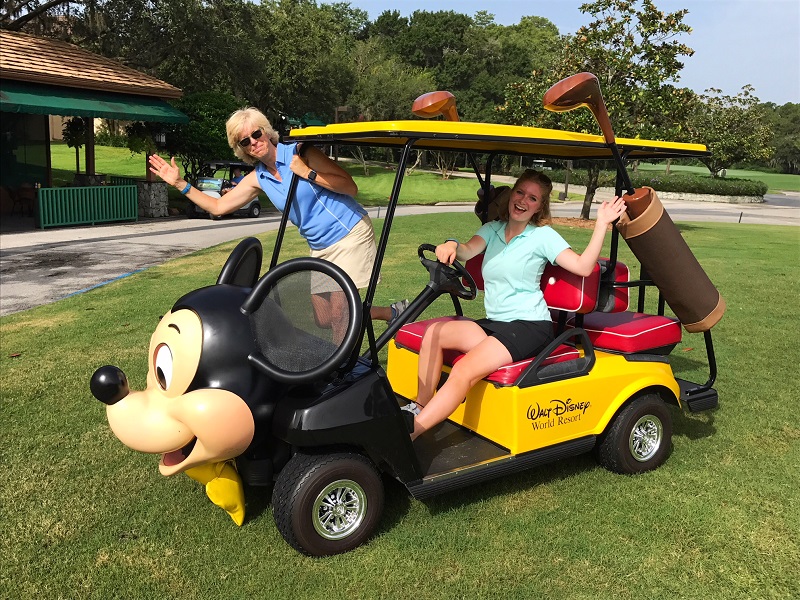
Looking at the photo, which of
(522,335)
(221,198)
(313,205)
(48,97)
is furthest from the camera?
(48,97)

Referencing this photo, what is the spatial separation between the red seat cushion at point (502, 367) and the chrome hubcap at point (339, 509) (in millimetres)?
834

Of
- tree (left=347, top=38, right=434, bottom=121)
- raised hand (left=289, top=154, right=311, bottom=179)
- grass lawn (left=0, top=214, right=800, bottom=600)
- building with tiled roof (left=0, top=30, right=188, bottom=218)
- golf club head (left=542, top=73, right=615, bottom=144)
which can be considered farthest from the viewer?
tree (left=347, top=38, right=434, bottom=121)

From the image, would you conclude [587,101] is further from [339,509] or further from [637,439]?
[339,509]

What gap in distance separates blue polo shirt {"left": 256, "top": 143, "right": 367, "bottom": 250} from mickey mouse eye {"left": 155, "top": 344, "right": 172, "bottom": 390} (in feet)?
3.60

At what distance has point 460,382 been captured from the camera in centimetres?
311

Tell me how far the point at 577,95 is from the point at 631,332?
1.34 m

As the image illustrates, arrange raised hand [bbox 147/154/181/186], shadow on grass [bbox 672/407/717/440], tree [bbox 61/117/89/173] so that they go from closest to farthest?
raised hand [bbox 147/154/181/186], shadow on grass [bbox 672/407/717/440], tree [bbox 61/117/89/173]

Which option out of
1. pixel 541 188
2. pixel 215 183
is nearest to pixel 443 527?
pixel 541 188

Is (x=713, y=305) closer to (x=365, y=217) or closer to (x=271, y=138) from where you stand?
(x=365, y=217)

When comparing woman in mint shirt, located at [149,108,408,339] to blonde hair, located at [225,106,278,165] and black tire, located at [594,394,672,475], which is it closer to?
blonde hair, located at [225,106,278,165]

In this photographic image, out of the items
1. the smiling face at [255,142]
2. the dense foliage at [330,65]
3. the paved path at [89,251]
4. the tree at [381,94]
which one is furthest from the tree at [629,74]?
the tree at [381,94]

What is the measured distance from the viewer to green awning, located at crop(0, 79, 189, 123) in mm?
12914

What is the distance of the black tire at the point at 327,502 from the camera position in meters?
2.62

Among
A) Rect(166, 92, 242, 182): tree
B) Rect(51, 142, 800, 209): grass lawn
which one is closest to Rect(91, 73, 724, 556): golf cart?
Rect(166, 92, 242, 182): tree
